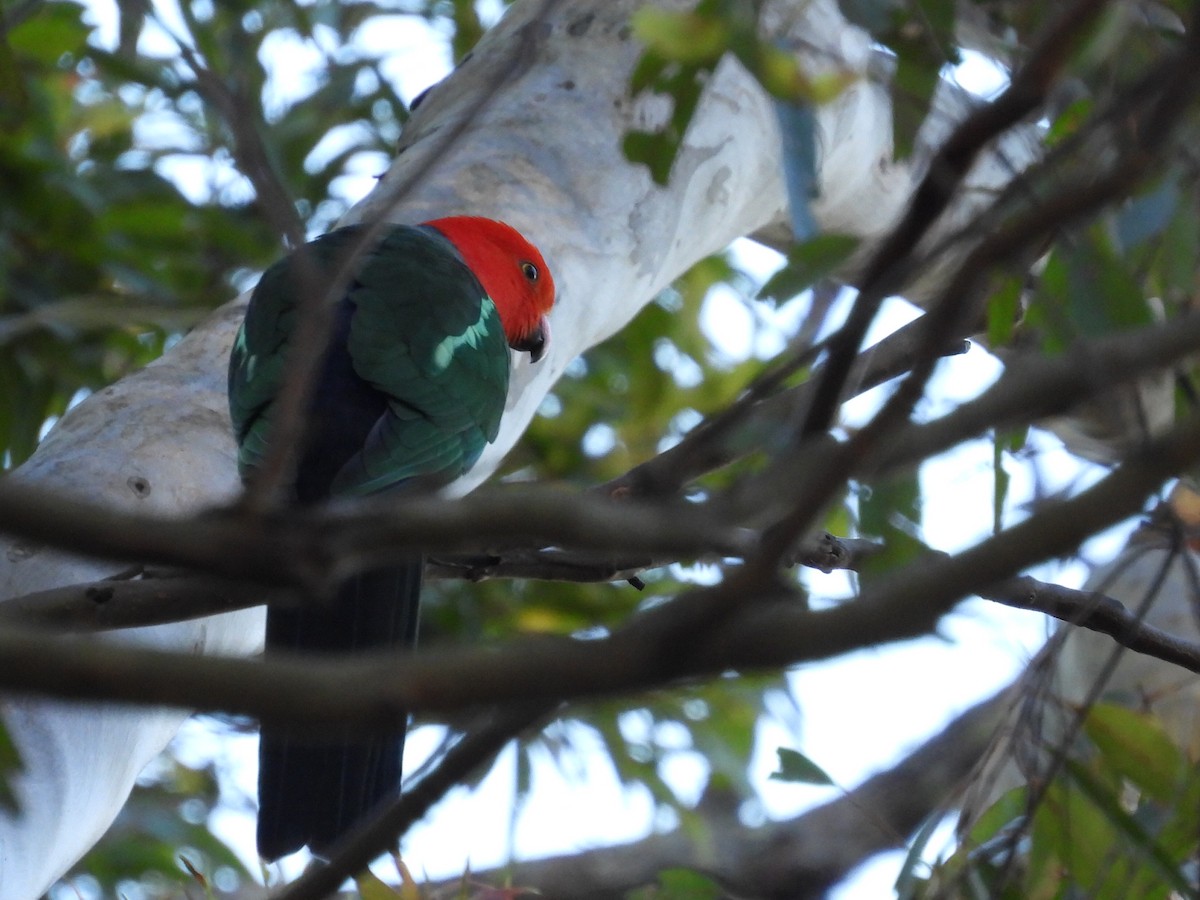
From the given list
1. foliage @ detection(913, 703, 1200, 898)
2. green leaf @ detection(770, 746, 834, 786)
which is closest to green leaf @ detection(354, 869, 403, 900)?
green leaf @ detection(770, 746, 834, 786)

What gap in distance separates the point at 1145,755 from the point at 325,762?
3.27ft

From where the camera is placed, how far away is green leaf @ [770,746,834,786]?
1.65m

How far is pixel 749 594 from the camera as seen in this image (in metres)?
0.54

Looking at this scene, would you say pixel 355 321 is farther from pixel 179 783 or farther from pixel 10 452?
pixel 179 783

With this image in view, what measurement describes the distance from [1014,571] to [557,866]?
4763 millimetres

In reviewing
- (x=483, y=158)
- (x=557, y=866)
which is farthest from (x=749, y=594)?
(x=557, y=866)

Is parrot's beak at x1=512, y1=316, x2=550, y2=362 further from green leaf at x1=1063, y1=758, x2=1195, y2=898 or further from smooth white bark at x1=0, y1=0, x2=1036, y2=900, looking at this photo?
green leaf at x1=1063, y1=758, x2=1195, y2=898

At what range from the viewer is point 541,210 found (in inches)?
93.4

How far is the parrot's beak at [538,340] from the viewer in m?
2.32

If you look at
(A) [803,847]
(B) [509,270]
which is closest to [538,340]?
(B) [509,270]

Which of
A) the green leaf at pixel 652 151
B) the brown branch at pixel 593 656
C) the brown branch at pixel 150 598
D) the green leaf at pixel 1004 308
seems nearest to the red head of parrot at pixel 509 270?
the green leaf at pixel 652 151

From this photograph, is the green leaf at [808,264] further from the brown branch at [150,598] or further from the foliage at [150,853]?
the foliage at [150,853]

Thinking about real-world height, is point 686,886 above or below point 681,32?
below

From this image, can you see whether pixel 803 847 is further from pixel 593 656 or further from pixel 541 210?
pixel 593 656
